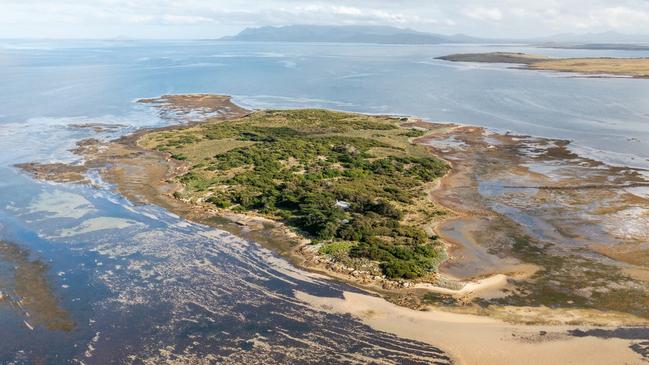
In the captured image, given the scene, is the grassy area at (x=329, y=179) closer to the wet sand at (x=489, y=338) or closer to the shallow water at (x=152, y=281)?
the wet sand at (x=489, y=338)

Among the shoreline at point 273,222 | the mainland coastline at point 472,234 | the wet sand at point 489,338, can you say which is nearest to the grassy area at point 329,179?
the shoreline at point 273,222

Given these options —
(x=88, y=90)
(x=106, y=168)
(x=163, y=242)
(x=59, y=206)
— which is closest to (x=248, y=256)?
(x=163, y=242)

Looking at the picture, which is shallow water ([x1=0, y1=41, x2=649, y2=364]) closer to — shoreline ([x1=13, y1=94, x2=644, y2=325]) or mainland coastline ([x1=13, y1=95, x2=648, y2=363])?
shoreline ([x1=13, y1=94, x2=644, y2=325])

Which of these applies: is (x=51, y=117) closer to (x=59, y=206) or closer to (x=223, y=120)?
(x=223, y=120)

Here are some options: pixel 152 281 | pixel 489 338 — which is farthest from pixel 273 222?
pixel 489 338

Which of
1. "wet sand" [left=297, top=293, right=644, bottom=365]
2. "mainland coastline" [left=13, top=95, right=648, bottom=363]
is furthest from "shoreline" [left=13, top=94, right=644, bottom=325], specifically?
"wet sand" [left=297, top=293, right=644, bottom=365]

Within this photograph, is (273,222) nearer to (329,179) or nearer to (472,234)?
(329,179)
